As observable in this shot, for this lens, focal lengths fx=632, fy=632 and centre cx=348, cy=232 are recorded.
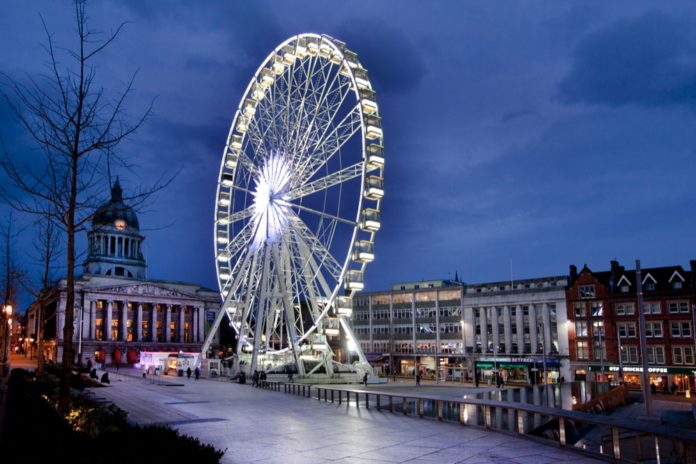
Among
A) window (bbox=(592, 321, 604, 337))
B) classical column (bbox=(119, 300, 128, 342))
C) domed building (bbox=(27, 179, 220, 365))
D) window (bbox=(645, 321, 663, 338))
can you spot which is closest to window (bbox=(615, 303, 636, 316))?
window (bbox=(592, 321, 604, 337))

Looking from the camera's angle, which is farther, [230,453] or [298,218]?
[298,218]

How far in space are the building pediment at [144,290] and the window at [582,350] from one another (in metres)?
104

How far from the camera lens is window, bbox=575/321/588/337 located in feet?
285

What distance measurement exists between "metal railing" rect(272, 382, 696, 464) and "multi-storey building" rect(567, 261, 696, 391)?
5056 centimetres

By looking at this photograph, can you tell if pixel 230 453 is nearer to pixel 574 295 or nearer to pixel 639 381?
pixel 639 381

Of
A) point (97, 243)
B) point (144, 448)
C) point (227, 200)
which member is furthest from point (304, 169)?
point (97, 243)

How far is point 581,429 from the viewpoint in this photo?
2997 cm

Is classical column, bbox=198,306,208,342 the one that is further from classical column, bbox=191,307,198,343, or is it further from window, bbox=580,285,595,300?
window, bbox=580,285,595,300

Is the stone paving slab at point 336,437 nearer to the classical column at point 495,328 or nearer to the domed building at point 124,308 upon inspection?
the classical column at point 495,328

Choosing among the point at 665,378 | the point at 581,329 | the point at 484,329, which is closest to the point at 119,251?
the point at 484,329

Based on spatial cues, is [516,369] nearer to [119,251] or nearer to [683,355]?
[683,355]

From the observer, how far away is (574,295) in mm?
89062

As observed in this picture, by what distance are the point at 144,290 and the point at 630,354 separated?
11214 centimetres

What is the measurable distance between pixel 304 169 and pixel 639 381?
5288cm
